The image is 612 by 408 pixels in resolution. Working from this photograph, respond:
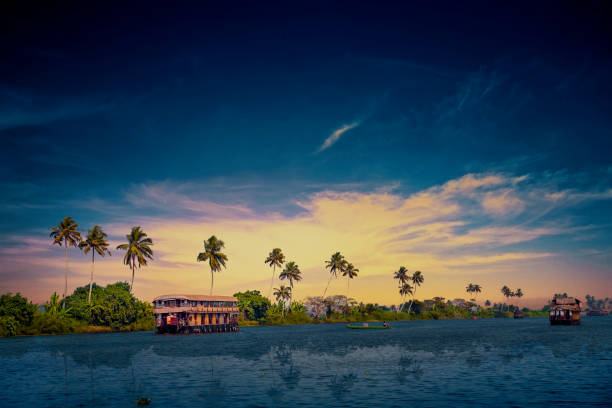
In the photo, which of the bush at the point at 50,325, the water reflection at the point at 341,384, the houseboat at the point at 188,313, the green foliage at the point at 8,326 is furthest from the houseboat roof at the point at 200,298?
the water reflection at the point at 341,384

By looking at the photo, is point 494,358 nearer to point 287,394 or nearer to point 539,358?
point 539,358

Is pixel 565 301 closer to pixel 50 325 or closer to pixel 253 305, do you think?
pixel 253 305

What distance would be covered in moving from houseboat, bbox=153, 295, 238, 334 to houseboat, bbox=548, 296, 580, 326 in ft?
292

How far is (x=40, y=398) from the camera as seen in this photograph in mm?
28359

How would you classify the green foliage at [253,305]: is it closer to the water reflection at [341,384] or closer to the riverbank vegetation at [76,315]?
the riverbank vegetation at [76,315]

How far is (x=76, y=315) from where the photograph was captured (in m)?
103

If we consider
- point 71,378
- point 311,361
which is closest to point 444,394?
point 311,361

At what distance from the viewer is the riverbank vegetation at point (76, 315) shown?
8762cm

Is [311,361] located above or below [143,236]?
below

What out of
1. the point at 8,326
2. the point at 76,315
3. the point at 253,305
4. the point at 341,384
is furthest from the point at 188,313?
the point at 341,384

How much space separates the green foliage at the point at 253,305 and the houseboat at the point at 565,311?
8872 centimetres

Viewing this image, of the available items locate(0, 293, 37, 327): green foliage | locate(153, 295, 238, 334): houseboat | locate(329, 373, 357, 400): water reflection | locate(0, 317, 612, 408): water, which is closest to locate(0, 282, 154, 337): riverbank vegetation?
locate(0, 293, 37, 327): green foliage

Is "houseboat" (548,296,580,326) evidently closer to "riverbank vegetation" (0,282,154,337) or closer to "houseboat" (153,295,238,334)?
"houseboat" (153,295,238,334)

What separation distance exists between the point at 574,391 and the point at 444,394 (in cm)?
835
